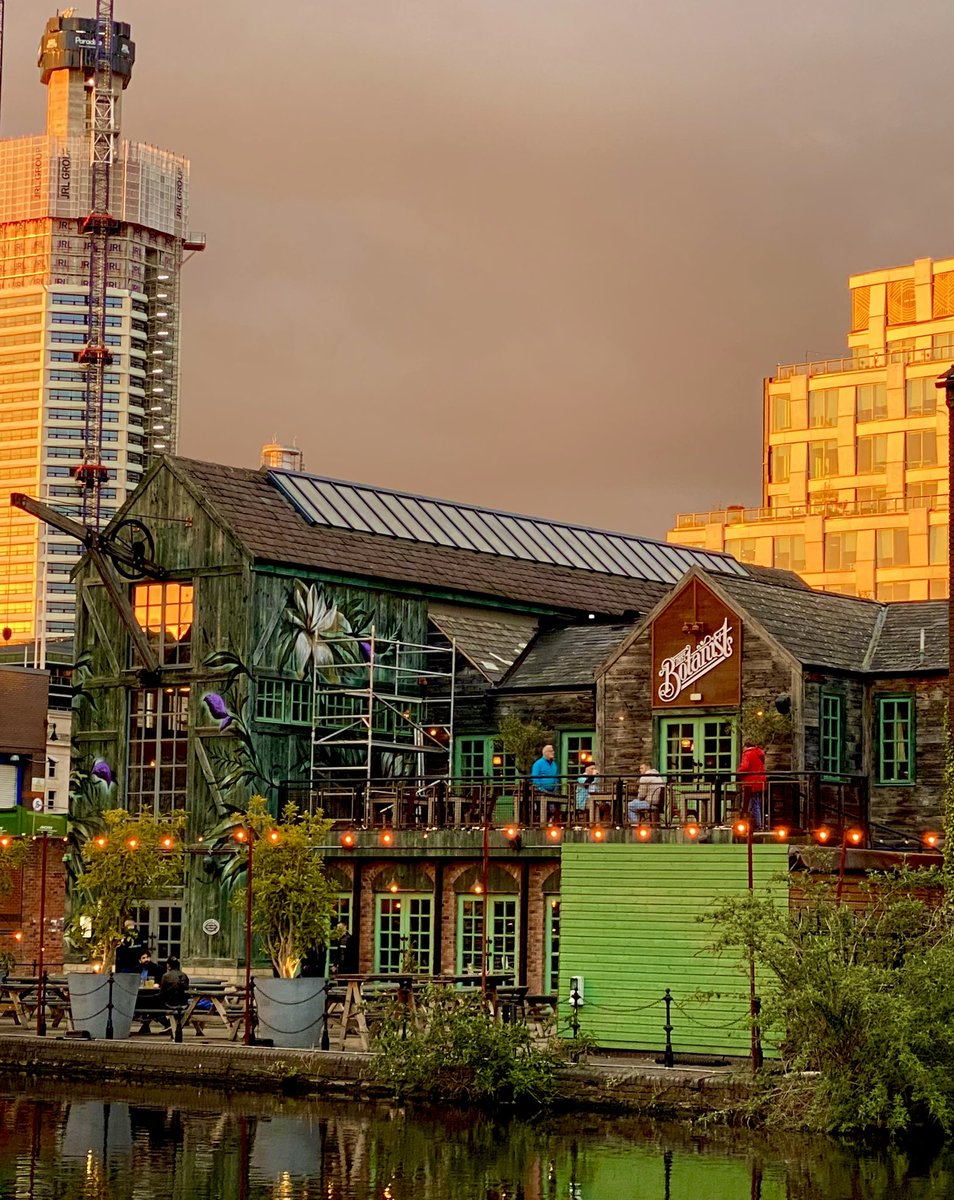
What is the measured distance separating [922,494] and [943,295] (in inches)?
411

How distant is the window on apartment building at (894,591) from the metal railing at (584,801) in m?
63.0

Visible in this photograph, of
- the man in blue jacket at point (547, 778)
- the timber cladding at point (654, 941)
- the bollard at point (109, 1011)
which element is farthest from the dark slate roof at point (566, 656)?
the bollard at point (109, 1011)

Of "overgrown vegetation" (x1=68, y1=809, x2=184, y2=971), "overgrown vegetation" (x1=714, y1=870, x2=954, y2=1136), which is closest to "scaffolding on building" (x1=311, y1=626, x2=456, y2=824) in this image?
"overgrown vegetation" (x1=68, y1=809, x2=184, y2=971)

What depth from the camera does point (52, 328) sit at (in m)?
177

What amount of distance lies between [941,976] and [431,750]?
19691mm

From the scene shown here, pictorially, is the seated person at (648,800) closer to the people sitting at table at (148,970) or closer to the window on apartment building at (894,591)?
the people sitting at table at (148,970)

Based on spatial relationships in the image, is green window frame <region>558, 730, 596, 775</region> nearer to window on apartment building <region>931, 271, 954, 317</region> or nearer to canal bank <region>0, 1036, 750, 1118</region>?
canal bank <region>0, 1036, 750, 1118</region>

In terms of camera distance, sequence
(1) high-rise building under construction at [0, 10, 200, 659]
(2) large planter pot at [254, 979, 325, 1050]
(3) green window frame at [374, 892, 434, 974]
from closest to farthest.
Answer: (2) large planter pot at [254, 979, 325, 1050] < (3) green window frame at [374, 892, 434, 974] < (1) high-rise building under construction at [0, 10, 200, 659]

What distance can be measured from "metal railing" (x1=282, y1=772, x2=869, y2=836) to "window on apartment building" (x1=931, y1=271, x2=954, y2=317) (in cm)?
7058

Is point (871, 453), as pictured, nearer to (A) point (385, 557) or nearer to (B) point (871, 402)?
(B) point (871, 402)

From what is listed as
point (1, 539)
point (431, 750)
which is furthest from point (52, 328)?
point (431, 750)

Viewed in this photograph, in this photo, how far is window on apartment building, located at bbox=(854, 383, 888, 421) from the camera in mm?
110625

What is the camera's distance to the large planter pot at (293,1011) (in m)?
36.9

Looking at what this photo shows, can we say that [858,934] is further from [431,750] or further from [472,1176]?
[431,750]
